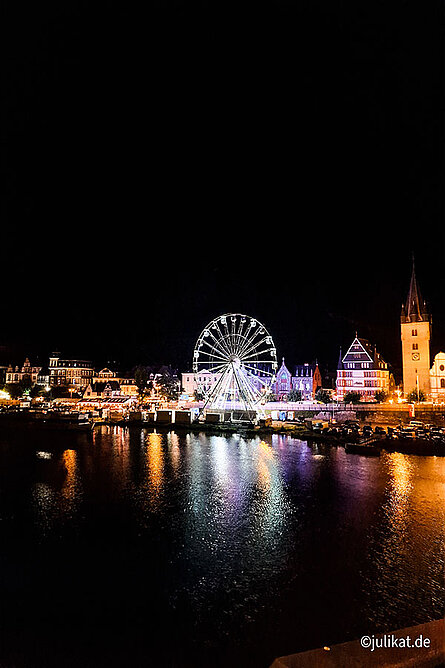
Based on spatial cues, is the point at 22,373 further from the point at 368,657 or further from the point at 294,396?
the point at 368,657

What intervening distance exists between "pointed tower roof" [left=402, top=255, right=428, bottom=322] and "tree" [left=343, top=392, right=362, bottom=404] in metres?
9.07

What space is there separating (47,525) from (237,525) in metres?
5.11

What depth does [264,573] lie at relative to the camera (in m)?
9.60

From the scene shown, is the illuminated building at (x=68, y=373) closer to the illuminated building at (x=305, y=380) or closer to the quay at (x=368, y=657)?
the illuminated building at (x=305, y=380)

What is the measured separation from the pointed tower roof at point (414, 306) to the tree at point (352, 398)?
9069 millimetres

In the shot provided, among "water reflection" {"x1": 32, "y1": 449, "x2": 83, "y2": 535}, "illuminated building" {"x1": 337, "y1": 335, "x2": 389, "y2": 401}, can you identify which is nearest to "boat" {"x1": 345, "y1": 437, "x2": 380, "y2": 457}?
"water reflection" {"x1": 32, "y1": 449, "x2": 83, "y2": 535}

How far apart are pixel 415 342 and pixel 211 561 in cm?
3694

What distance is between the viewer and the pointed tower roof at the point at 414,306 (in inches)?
1686

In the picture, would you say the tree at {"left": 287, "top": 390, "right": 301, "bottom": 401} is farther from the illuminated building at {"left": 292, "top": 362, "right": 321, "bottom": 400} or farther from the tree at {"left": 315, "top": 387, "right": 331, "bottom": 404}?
the illuminated building at {"left": 292, "top": 362, "right": 321, "bottom": 400}

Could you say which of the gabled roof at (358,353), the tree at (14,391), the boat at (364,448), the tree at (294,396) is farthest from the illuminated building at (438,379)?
the tree at (14,391)

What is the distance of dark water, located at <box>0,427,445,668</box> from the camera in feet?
24.3

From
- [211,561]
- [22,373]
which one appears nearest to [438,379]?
[211,561]

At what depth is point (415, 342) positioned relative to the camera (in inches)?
1679

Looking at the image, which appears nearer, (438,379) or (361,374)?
(438,379)
